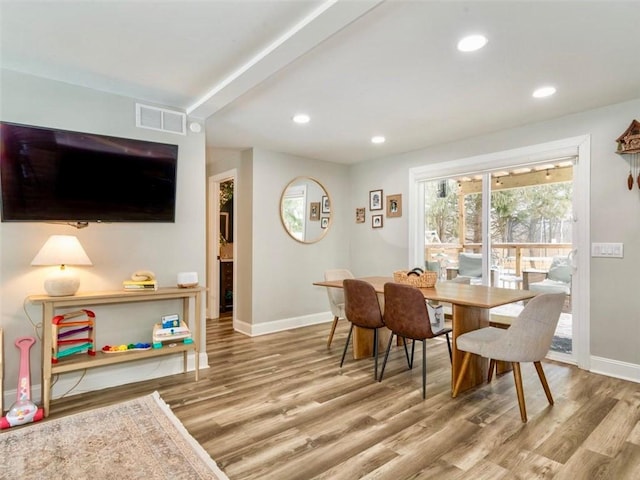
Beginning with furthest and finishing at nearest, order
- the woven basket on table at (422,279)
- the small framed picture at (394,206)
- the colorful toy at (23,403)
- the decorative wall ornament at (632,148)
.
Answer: the small framed picture at (394,206), the woven basket on table at (422,279), the decorative wall ornament at (632,148), the colorful toy at (23,403)

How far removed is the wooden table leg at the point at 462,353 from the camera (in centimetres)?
276

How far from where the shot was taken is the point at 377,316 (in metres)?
3.10

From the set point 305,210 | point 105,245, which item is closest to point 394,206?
point 305,210

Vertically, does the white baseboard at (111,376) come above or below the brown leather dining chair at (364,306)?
below

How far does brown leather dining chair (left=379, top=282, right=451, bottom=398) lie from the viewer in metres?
2.71

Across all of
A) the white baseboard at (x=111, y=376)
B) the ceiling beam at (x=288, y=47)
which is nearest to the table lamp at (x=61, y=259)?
the white baseboard at (x=111, y=376)

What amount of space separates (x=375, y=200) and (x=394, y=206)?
0.36 metres

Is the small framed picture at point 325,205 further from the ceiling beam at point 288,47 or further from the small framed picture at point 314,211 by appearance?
the ceiling beam at point 288,47

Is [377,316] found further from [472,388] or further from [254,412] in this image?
[254,412]

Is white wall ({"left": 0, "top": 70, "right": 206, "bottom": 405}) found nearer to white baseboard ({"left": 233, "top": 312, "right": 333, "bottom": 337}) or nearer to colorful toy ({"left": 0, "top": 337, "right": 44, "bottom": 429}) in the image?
colorful toy ({"left": 0, "top": 337, "right": 44, "bottom": 429})

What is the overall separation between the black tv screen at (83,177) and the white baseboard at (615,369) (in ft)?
13.0

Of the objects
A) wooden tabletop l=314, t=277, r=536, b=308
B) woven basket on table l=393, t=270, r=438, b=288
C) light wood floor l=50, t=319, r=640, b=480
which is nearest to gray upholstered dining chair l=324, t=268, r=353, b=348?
light wood floor l=50, t=319, r=640, b=480

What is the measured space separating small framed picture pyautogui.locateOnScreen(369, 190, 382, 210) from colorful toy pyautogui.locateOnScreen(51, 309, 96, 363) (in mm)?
3684

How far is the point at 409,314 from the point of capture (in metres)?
2.78
